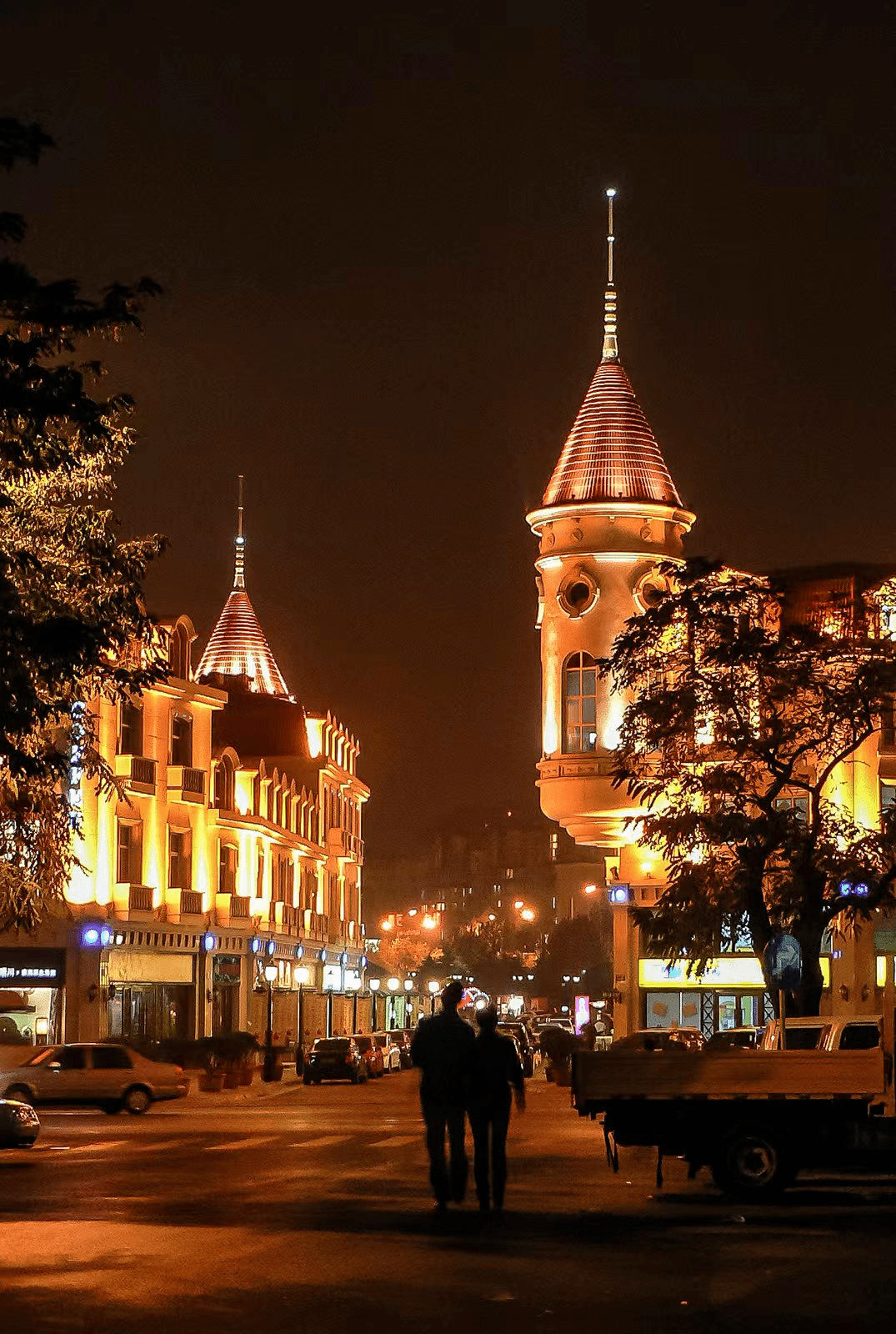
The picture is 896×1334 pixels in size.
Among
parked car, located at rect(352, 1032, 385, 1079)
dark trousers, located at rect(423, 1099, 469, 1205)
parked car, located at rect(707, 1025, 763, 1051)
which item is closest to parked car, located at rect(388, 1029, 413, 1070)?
parked car, located at rect(352, 1032, 385, 1079)

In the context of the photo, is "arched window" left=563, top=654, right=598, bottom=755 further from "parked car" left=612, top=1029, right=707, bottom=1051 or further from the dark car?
"parked car" left=612, top=1029, right=707, bottom=1051

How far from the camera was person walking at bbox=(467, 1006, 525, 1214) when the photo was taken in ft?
61.5

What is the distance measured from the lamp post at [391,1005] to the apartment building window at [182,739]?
111ft

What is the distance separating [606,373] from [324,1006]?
3346cm

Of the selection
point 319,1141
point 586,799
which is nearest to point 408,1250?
point 319,1141

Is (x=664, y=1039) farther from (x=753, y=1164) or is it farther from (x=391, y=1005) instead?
(x=391, y=1005)

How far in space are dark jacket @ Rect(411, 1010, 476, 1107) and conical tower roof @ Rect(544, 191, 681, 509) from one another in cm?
4325

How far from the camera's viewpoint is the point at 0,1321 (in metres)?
12.1

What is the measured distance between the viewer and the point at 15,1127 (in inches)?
1093

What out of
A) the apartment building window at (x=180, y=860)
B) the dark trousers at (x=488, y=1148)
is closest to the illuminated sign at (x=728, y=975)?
the apartment building window at (x=180, y=860)

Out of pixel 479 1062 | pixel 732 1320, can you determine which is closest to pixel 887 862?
pixel 479 1062

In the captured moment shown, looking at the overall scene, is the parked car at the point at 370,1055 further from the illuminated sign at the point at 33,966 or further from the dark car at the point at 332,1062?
the illuminated sign at the point at 33,966

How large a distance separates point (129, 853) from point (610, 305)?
74.6 feet

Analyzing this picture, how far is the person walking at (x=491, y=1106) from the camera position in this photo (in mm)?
18750
